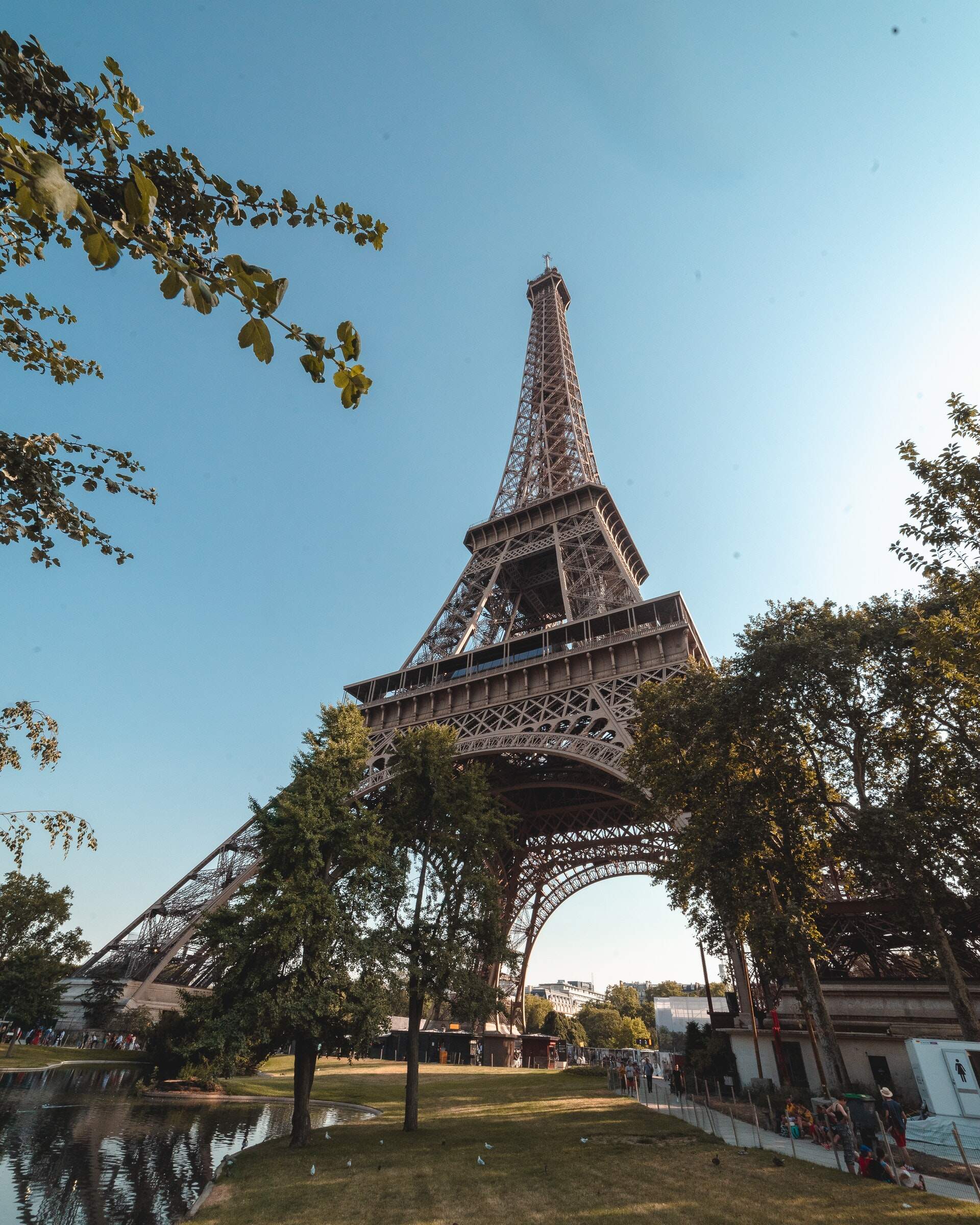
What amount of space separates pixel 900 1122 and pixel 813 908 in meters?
5.74

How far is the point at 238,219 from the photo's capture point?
13.5ft

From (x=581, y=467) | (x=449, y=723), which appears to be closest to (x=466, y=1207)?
(x=449, y=723)

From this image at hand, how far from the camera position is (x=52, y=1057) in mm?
34375

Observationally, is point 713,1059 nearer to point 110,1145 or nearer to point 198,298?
point 110,1145

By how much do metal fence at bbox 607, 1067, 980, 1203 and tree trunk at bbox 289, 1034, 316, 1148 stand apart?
32.6 feet

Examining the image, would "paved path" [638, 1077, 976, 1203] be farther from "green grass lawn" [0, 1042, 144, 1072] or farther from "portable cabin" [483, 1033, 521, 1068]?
"green grass lawn" [0, 1042, 144, 1072]

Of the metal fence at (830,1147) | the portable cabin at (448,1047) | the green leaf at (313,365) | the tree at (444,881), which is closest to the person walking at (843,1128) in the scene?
the metal fence at (830,1147)

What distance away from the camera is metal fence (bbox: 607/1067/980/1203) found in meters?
10.7

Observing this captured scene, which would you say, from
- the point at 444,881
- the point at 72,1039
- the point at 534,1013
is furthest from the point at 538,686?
the point at 534,1013

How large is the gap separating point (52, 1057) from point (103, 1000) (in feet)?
27.3

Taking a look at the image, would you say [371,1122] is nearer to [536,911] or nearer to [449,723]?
[449,723]

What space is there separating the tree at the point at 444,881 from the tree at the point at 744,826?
6.17 m

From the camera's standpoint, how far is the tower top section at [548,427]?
52094mm

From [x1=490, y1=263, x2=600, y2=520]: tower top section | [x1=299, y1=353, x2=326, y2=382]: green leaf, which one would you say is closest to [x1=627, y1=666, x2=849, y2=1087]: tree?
[x1=299, y1=353, x2=326, y2=382]: green leaf
